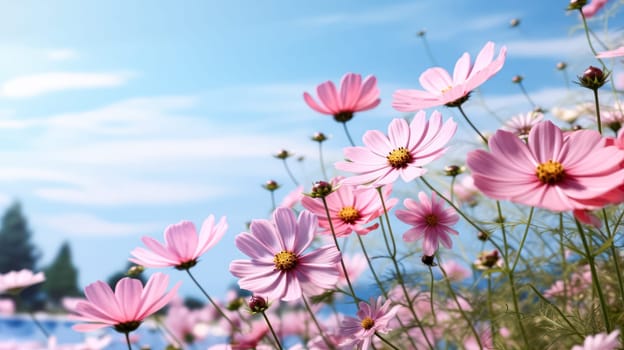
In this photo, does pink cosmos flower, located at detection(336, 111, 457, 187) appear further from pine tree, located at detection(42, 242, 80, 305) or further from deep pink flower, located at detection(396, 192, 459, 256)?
pine tree, located at detection(42, 242, 80, 305)

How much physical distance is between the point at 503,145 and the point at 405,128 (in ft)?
0.62

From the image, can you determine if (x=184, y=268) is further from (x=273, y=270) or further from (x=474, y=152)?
(x=474, y=152)

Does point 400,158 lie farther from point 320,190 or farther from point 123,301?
point 123,301

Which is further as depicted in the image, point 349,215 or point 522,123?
point 522,123

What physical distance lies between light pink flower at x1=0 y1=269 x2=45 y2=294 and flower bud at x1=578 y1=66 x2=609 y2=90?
1000 millimetres

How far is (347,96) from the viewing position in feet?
3.05

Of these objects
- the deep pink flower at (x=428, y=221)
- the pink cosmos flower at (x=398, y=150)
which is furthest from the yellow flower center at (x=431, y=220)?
the pink cosmos flower at (x=398, y=150)

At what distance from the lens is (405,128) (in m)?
0.69

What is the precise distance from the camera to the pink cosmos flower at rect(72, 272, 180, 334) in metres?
0.65

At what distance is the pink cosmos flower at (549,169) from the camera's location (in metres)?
0.46

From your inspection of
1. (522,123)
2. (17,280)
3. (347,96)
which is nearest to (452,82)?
(347,96)

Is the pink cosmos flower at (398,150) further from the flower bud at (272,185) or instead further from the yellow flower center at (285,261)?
the flower bud at (272,185)

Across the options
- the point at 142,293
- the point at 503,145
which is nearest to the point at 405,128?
the point at 503,145

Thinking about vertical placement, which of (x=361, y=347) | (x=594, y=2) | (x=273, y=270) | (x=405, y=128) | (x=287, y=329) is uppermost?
(x=594, y=2)
